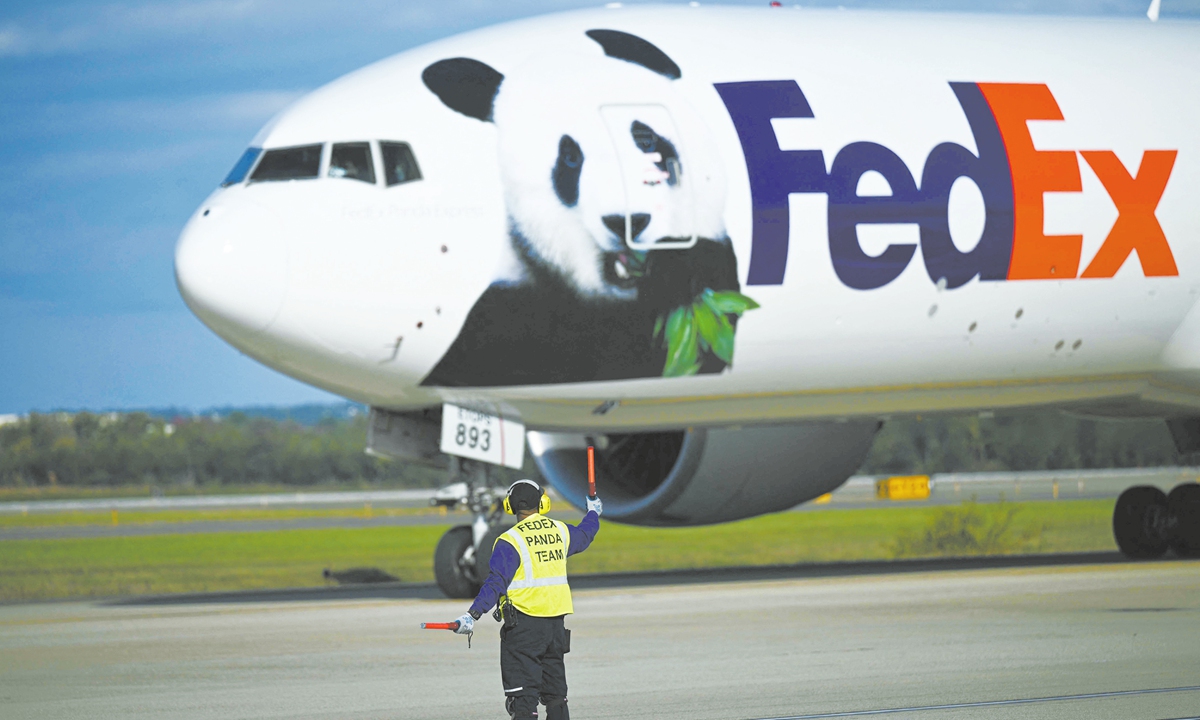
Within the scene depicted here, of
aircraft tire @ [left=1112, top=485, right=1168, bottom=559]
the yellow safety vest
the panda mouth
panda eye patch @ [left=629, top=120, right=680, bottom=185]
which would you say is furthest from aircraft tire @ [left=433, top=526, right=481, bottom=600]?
aircraft tire @ [left=1112, top=485, right=1168, bottom=559]

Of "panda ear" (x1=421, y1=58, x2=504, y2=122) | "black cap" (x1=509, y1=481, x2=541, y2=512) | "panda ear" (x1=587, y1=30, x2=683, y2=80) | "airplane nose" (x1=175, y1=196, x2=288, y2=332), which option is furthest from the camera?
"panda ear" (x1=587, y1=30, x2=683, y2=80)

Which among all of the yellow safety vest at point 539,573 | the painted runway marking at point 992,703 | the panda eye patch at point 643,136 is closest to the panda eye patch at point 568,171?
the panda eye patch at point 643,136

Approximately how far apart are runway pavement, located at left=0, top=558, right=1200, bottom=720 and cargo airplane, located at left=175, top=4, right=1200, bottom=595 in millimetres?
1832

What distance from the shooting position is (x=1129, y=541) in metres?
18.5

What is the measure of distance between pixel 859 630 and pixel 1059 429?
52.8ft

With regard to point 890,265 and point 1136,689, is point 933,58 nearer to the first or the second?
point 890,265

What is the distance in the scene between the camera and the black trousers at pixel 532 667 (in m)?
7.12

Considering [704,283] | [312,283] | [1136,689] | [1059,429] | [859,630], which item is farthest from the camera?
[1059,429]

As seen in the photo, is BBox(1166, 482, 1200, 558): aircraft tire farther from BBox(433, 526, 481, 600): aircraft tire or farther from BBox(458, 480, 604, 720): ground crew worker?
BBox(458, 480, 604, 720): ground crew worker

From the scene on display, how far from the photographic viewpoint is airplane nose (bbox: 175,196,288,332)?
41.0ft

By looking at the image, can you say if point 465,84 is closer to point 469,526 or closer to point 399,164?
point 399,164

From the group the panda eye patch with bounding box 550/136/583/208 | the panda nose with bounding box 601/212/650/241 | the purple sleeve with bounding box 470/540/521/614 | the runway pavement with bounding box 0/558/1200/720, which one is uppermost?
the panda eye patch with bounding box 550/136/583/208

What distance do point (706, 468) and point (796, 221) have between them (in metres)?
3.01

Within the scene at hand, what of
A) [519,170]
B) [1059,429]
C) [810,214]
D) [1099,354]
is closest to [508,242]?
[519,170]
